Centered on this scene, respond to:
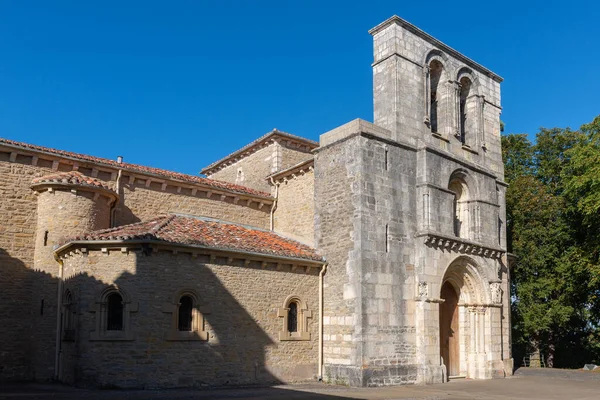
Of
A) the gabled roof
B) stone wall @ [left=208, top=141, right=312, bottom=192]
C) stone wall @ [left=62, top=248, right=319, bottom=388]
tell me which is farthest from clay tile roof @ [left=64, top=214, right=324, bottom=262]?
the gabled roof

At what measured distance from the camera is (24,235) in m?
16.4

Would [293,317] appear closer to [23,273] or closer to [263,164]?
[23,273]

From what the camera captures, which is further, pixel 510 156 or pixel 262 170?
pixel 510 156

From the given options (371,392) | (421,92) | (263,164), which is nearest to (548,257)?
(421,92)

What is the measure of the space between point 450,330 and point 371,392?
626cm

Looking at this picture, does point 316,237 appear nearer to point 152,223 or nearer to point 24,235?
point 152,223

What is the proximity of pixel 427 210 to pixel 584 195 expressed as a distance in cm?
1198

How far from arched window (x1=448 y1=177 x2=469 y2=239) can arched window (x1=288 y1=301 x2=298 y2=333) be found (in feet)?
22.5

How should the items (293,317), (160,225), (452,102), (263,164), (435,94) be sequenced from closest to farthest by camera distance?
(160,225) → (293,317) → (452,102) → (435,94) → (263,164)

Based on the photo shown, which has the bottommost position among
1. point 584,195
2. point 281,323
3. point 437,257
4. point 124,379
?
point 124,379

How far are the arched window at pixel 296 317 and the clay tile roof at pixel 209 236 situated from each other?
1428mm

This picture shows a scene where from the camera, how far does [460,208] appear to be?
2080 cm

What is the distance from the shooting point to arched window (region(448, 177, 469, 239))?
20484 mm

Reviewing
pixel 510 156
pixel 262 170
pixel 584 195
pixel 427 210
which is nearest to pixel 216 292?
pixel 427 210
